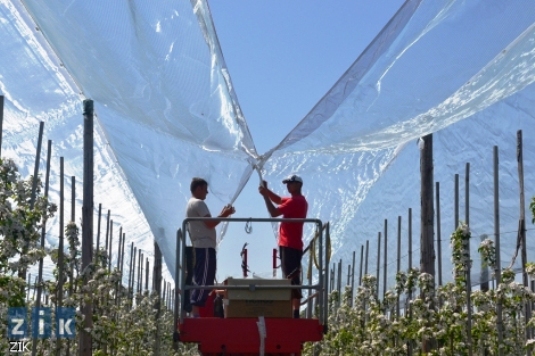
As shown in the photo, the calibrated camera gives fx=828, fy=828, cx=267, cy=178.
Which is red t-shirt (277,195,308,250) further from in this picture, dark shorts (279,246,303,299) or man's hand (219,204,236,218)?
man's hand (219,204,236,218)

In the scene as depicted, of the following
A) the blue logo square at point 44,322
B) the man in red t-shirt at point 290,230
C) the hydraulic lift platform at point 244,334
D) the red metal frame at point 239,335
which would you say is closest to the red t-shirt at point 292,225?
the man in red t-shirt at point 290,230

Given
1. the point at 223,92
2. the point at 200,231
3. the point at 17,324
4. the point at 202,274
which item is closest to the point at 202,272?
the point at 202,274

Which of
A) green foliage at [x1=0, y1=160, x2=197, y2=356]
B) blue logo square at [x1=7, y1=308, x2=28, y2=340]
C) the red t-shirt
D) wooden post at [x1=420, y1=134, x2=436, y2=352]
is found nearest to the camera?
green foliage at [x1=0, y1=160, x2=197, y2=356]

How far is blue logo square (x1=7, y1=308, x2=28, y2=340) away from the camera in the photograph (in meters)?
9.33

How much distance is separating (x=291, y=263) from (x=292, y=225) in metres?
0.39

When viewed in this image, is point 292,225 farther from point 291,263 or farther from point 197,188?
point 197,188

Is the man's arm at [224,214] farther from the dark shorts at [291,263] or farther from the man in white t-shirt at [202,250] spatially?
the dark shorts at [291,263]

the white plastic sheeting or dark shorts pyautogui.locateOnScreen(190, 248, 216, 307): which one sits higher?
the white plastic sheeting

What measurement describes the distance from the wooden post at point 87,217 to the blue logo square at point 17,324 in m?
1.23

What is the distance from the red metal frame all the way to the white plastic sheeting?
1.74 m

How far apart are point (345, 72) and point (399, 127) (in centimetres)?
69

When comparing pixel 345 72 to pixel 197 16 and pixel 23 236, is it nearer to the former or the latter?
pixel 197 16

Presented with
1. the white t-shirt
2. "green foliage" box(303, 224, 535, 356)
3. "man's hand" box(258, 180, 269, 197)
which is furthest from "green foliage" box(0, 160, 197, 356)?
"green foliage" box(303, 224, 535, 356)

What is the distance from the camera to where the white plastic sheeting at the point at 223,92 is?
22.9ft
